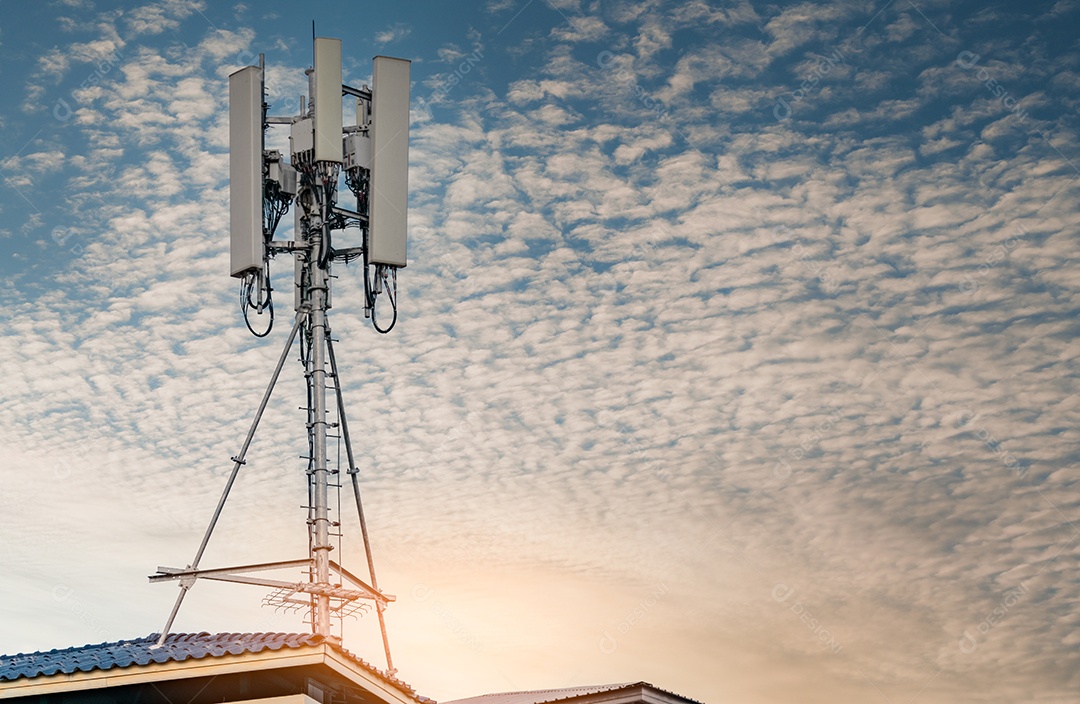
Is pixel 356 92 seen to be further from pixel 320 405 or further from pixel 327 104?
pixel 320 405

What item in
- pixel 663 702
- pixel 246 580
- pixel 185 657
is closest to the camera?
pixel 185 657

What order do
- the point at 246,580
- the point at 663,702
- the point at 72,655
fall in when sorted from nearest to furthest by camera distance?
1. the point at 72,655
2. the point at 663,702
3. the point at 246,580

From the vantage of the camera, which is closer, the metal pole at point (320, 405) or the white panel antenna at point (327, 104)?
the metal pole at point (320, 405)

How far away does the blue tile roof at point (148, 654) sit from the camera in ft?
60.2

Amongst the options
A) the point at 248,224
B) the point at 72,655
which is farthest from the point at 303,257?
the point at 72,655

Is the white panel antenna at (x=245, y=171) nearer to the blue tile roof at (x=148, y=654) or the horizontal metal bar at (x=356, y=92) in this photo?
the horizontal metal bar at (x=356, y=92)

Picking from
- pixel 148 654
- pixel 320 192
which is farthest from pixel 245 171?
pixel 148 654

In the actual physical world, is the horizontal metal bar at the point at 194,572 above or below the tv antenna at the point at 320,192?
below

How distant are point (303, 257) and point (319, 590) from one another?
7.46m

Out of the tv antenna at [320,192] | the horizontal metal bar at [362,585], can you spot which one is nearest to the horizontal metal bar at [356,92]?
the tv antenna at [320,192]

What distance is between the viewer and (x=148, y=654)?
746 inches

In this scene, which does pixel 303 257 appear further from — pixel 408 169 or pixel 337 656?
pixel 337 656

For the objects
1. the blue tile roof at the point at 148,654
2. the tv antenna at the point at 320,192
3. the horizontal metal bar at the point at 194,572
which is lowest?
the blue tile roof at the point at 148,654

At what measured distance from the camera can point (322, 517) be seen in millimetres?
25312
